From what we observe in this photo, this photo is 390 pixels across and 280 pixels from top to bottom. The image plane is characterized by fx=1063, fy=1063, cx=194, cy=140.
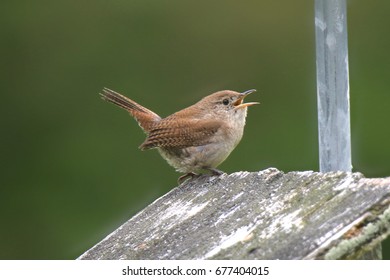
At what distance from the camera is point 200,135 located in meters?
4.94

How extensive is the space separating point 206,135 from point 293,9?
2.63 meters

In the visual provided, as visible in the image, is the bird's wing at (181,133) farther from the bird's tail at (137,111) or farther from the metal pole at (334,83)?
the metal pole at (334,83)

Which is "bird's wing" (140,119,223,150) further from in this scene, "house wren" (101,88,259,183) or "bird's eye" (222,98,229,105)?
"bird's eye" (222,98,229,105)

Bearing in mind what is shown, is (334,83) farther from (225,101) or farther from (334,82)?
(225,101)

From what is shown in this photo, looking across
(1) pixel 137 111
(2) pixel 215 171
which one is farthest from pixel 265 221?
(1) pixel 137 111

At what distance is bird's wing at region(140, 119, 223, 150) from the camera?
487 cm

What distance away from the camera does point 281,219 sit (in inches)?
122

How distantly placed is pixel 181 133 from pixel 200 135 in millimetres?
89

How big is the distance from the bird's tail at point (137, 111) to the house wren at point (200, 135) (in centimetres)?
16

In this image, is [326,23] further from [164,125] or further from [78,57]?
[78,57]

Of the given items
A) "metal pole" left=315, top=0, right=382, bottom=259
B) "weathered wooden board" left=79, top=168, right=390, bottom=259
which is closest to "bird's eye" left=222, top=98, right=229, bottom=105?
"weathered wooden board" left=79, top=168, right=390, bottom=259

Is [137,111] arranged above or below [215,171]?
above

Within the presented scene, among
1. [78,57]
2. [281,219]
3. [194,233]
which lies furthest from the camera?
[78,57]
